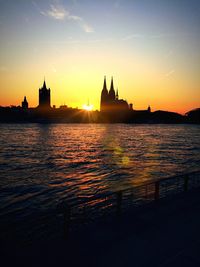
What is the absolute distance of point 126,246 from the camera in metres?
8.55

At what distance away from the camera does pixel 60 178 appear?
3300 cm

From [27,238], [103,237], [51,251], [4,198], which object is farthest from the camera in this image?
[4,198]

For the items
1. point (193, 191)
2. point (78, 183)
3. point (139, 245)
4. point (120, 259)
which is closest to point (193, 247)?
point (139, 245)

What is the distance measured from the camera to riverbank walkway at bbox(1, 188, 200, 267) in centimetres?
764

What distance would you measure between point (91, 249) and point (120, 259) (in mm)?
1158

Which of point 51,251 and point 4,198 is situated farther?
point 4,198

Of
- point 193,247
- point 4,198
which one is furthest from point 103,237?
point 4,198

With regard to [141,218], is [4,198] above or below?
below

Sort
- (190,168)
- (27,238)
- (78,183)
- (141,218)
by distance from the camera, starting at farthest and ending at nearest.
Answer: (190,168) → (78,183) → (27,238) → (141,218)

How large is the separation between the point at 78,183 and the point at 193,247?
2225 centimetres

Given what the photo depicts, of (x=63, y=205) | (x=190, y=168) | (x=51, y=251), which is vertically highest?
(x=63, y=205)

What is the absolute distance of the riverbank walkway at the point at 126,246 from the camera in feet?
25.1

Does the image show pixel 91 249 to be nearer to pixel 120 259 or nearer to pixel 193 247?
pixel 120 259

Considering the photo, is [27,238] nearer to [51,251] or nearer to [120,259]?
[51,251]
